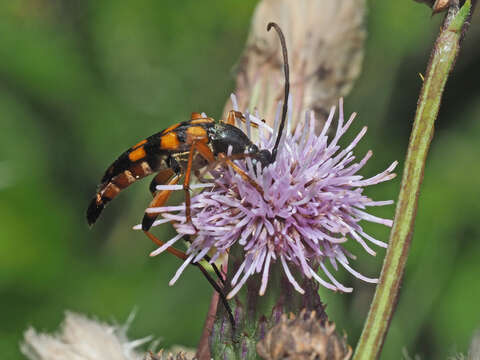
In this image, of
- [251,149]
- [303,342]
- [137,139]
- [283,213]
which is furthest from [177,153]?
[137,139]

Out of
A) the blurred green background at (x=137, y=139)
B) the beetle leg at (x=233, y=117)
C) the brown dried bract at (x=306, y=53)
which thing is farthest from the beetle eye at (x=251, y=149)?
the blurred green background at (x=137, y=139)

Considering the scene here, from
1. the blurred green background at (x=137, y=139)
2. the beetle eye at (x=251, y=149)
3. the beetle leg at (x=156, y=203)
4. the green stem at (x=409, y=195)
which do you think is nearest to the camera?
the green stem at (x=409, y=195)

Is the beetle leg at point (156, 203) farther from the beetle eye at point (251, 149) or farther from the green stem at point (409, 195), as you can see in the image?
the green stem at point (409, 195)

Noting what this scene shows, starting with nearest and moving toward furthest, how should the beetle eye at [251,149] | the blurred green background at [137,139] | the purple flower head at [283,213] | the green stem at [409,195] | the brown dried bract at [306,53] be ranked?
the green stem at [409,195] → the purple flower head at [283,213] → the beetle eye at [251,149] → the brown dried bract at [306,53] → the blurred green background at [137,139]

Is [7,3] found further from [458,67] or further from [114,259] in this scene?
[458,67]

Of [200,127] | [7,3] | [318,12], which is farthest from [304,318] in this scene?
[7,3]

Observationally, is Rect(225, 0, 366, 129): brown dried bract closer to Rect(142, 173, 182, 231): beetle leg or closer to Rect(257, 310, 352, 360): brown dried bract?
Rect(142, 173, 182, 231): beetle leg

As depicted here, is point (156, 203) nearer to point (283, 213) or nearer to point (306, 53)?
point (283, 213)
